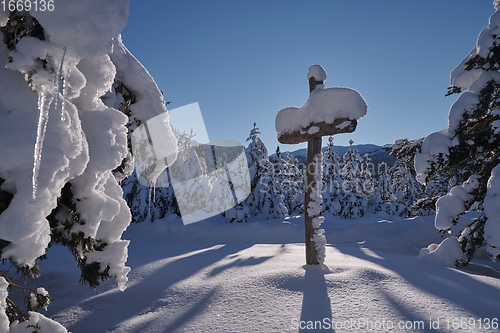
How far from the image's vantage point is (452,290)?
331cm

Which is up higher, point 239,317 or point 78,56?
point 78,56

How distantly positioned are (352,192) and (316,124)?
2253cm

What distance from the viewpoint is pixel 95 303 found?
3379 millimetres

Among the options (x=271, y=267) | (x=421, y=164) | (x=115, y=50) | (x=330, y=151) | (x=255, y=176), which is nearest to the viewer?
(x=115, y=50)

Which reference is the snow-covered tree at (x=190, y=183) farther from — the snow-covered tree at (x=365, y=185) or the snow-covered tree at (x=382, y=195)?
the snow-covered tree at (x=382, y=195)

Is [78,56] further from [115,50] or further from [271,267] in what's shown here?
[271,267]

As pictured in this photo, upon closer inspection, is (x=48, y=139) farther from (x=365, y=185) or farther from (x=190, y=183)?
(x=365, y=185)

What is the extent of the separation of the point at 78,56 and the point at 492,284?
18.1 ft

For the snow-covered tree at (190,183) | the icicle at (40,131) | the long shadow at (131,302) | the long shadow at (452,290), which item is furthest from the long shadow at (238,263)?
the snow-covered tree at (190,183)

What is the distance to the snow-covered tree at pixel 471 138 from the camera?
16.1ft

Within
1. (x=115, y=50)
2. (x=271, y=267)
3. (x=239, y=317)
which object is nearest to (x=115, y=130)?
(x=115, y=50)

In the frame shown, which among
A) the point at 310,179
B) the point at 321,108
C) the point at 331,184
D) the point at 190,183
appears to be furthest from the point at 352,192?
the point at 321,108

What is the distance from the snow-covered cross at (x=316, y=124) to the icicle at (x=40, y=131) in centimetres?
417

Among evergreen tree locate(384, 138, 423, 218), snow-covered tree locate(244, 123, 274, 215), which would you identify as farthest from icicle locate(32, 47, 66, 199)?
evergreen tree locate(384, 138, 423, 218)
